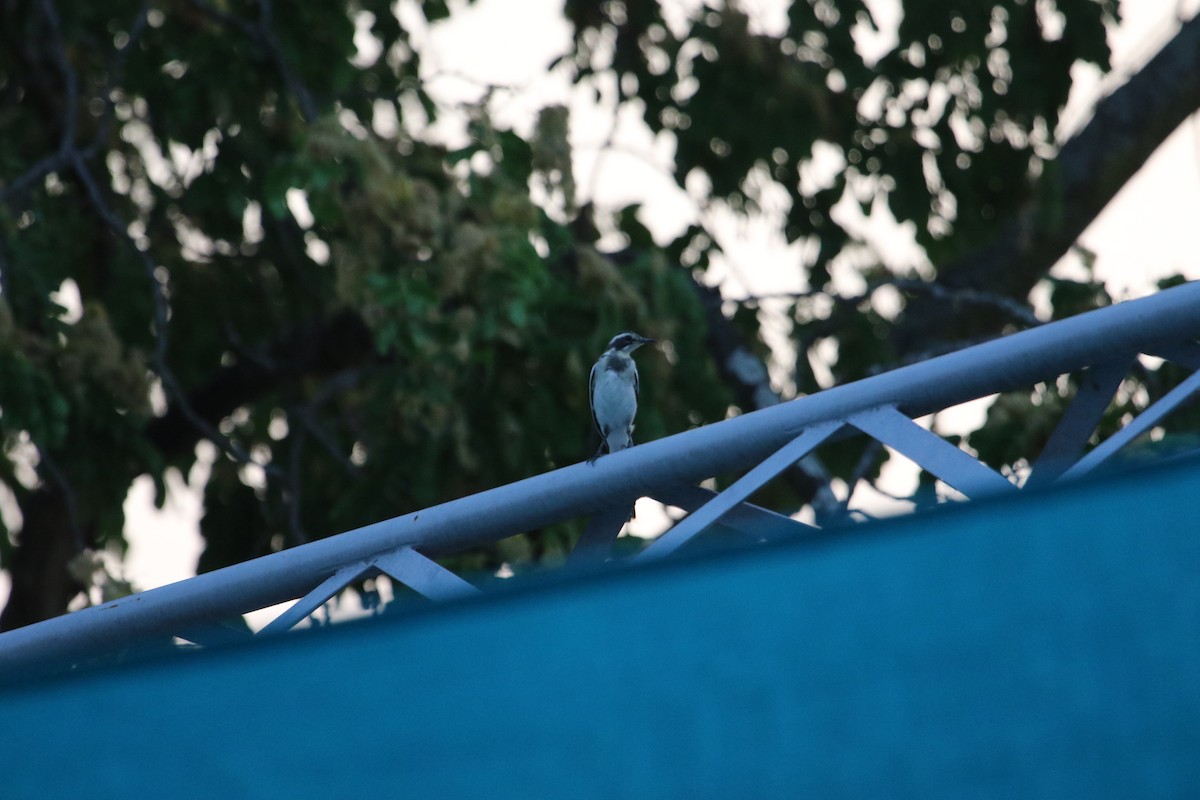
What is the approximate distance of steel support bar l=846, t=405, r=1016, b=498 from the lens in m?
3.06

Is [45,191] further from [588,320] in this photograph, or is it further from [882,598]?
[882,598]

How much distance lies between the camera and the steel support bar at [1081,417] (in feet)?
11.1

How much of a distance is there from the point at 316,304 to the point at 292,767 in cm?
702

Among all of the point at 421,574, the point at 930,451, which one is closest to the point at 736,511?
the point at 930,451

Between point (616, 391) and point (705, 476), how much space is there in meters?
3.17

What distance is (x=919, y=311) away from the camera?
378 inches

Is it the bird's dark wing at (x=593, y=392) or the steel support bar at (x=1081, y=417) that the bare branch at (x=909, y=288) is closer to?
the bird's dark wing at (x=593, y=392)

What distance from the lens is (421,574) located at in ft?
10.9

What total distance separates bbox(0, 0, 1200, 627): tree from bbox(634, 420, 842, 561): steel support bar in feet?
10.4

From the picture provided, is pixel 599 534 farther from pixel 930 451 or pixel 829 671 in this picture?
pixel 829 671

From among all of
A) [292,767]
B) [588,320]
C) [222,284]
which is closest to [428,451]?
[588,320]

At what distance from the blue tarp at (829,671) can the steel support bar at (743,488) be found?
576mm

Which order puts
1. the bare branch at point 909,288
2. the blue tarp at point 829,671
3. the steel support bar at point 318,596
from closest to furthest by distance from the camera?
the blue tarp at point 829,671, the steel support bar at point 318,596, the bare branch at point 909,288

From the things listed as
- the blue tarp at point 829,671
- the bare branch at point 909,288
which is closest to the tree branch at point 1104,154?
the bare branch at point 909,288
